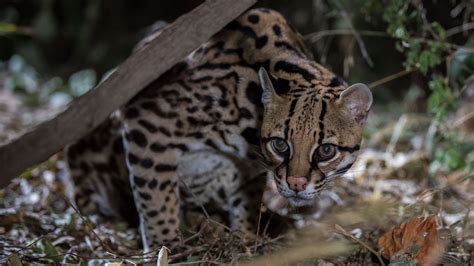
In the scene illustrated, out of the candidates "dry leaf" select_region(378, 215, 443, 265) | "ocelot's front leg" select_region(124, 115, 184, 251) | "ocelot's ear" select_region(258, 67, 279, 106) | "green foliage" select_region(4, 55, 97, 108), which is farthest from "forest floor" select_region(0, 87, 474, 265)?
"green foliage" select_region(4, 55, 97, 108)

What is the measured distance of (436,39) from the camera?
183 inches

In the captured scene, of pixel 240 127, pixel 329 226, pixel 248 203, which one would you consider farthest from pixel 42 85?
Result: pixel 329 226

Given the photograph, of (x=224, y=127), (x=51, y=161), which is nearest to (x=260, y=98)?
(x=224, y=127)

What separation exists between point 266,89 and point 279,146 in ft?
1.01

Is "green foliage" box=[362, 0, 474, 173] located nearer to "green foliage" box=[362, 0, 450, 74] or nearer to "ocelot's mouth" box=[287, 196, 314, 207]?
"green foliage" box=[362, 0, 450, 74]

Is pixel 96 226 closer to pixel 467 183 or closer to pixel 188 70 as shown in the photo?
pixel 188 70

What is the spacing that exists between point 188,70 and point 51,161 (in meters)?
2.21

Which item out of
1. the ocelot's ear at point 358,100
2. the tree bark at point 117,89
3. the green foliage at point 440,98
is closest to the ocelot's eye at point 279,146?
the ocelot's ear at point 358,100

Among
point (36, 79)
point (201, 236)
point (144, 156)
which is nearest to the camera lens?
point (201, 236)

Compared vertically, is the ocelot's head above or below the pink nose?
above

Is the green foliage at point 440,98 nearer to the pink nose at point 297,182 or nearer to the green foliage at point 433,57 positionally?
the green foliage at point 433,57

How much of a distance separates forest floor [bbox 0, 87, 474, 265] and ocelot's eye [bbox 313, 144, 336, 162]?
38cm

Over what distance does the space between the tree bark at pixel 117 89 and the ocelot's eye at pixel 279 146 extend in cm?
68

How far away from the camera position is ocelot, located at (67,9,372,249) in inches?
142
